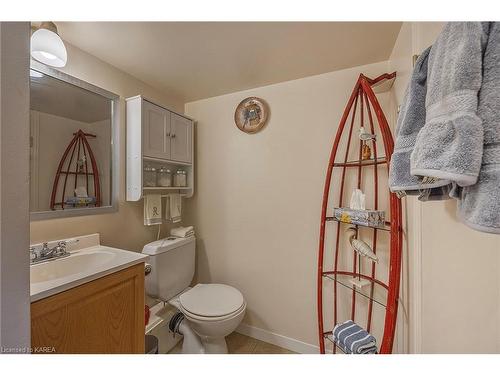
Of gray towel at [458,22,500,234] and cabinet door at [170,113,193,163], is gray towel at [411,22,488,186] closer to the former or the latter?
gray towel at [458,22,500,234]

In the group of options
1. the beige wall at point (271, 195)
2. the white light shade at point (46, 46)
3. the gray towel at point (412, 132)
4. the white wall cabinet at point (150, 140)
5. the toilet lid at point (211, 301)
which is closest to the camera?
the gray towel at point (412, 132)

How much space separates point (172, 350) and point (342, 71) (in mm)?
2302

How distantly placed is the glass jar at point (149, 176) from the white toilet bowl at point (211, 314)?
0.82 metres

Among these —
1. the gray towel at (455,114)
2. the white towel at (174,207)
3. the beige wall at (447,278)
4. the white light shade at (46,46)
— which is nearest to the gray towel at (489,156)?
the gray towel at (455,114)

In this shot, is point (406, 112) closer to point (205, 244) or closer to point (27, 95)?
point (27, 95)

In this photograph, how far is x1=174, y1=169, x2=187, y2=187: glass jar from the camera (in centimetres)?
174

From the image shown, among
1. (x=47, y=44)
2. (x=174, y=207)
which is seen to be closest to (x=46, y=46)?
(x=47, y=44)

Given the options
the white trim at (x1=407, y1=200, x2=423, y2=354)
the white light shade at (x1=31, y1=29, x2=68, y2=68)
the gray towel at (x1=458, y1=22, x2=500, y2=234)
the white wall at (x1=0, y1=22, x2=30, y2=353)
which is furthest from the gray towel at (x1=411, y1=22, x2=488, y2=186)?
the white light shade at (x1=31, y1=29, x2=68, y2=68)

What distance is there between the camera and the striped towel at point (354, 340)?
36.3 inches

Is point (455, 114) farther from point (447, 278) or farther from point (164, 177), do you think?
point (164, 177)

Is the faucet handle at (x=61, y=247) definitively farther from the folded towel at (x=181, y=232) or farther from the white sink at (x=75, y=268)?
the folded towel at (x=181, y=232)

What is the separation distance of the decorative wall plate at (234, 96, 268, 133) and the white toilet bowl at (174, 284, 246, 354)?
1.24m

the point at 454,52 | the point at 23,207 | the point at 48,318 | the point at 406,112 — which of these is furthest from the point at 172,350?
the point at 454,52
